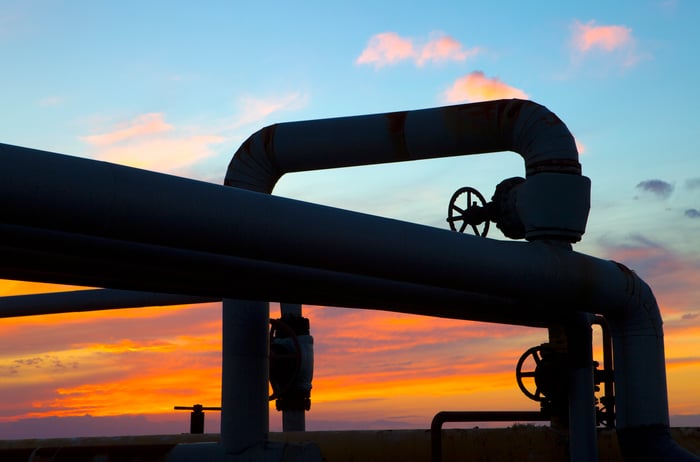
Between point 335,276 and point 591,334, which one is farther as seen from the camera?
point 591,334

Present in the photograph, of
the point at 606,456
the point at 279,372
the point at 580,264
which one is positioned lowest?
the point at 606,456

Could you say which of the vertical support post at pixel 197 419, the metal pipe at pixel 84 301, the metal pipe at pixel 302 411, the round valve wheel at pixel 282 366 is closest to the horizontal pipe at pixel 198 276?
the round valve wheel at pixel 282 366

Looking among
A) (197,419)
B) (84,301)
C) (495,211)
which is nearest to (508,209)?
(495,211)

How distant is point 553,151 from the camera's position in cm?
889

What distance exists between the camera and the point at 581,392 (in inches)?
372

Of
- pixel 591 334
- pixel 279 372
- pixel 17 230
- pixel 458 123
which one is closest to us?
pixel 17 230

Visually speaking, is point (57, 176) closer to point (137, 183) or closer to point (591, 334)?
point (137, 183)

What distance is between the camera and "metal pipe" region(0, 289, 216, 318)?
45.6 feet

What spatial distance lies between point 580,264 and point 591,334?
3.95 ft

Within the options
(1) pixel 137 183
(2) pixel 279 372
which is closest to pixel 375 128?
(1) pixel 137 183

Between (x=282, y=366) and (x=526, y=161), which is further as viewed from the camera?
(x=282, y=366)

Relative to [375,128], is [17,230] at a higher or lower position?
lower

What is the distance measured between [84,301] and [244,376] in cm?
670

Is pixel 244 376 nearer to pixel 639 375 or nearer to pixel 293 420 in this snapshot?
pixel 639 375
